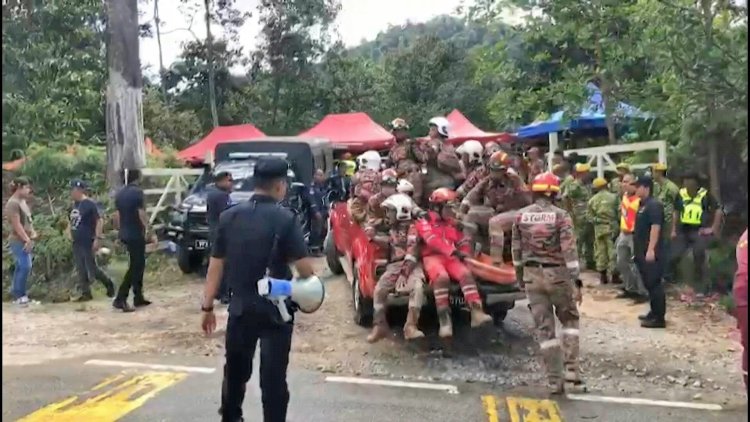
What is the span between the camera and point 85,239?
12391 mm

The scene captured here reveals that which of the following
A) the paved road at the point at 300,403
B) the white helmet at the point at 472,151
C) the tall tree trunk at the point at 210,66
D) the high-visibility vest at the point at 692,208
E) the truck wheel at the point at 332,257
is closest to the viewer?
the paved road at the point at 300,403

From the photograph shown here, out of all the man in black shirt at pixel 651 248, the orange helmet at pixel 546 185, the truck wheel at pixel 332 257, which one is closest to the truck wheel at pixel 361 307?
the orange helmet at pixel 546 185

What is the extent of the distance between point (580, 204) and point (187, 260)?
618cm

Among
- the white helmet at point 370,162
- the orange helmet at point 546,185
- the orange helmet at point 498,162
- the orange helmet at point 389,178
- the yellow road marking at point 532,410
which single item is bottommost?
the yellow road marking at point 532,410

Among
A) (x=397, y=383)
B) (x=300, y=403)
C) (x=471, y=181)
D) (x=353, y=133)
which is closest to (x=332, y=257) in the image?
(x=471, y=181)

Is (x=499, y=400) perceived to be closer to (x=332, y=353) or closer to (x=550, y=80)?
(x=332, y=353)

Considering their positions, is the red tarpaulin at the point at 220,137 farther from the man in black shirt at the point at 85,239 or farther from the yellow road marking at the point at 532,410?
the yellow road marking at the point at 532,410

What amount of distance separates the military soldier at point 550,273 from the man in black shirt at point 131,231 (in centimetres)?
564

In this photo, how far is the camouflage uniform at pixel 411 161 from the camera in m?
10.0

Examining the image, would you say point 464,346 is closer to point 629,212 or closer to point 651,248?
point 651,248

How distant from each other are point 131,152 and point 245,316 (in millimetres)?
11928

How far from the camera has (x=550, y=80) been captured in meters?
18.5

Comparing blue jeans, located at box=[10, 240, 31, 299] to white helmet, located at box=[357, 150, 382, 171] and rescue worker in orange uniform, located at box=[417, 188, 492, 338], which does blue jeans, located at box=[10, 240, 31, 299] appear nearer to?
white helmet, located at box=[357, 150, 382, 171]

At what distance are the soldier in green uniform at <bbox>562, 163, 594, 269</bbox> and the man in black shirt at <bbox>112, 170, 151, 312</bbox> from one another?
5.94 meters
